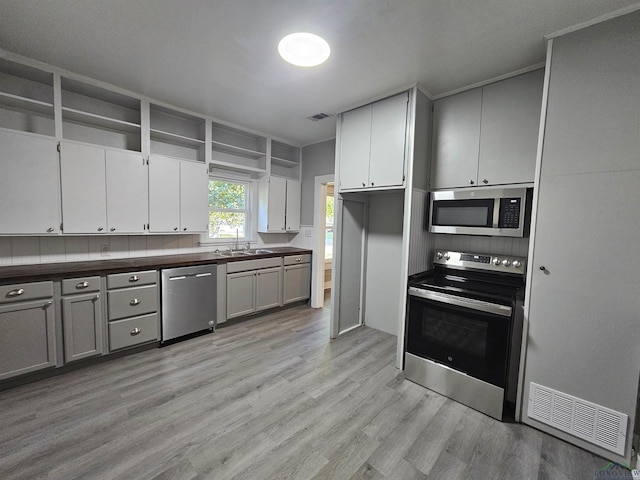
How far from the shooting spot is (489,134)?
91.7 inches

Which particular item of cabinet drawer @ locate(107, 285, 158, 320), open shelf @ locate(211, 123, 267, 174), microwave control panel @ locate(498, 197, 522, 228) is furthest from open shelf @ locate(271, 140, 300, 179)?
microwave control panel @ locate(498, 197, 522, 228)

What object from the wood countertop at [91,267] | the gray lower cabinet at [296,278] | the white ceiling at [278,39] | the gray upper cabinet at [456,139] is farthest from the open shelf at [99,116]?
the gray upper cabinet at [456,139]

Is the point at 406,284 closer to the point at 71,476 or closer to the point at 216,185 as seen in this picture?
the point at 71,476

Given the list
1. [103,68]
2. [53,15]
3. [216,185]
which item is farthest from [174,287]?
[53,15]

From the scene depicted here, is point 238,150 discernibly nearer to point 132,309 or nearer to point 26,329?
point 132,309

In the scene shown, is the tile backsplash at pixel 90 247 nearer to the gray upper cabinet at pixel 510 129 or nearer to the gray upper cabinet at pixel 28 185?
the gray upper cabinet at pixel 28 185

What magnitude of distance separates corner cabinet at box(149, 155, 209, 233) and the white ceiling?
2.58 ft

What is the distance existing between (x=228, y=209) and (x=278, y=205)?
762 mm

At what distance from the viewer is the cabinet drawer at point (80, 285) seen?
2.33m

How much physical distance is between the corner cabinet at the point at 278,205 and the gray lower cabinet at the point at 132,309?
5.92 ft

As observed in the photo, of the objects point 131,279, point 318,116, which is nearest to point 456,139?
point 318,116

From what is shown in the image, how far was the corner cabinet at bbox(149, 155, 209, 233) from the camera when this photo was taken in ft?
10.0

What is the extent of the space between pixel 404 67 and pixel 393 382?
107 inches

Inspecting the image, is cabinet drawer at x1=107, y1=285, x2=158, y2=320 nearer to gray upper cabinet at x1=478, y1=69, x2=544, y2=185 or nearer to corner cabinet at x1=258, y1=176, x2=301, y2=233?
corner cabinet at x1=258, y1=176, x2=301, y2=233
